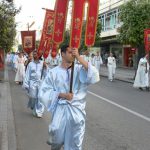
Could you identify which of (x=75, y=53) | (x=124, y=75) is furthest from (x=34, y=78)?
(x=124, y=75)

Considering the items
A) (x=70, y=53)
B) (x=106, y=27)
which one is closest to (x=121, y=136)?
(x=70, y=53)

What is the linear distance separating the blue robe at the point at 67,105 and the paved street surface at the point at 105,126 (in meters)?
2.04

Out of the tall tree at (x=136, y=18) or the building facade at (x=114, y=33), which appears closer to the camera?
the tall tree at (x=136, y=18)

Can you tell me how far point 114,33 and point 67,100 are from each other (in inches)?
1839

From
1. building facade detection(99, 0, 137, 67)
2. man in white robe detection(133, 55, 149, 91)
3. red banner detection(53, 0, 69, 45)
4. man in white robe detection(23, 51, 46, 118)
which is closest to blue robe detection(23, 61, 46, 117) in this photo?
man in white robe detection(23, 51, 46, 118)

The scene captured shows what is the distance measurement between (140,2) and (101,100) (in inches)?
536

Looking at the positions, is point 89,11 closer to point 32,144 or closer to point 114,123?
point 32,144

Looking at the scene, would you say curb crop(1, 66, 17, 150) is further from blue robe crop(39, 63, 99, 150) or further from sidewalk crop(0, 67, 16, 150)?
blue robe crop(39, 63, 99, 150)

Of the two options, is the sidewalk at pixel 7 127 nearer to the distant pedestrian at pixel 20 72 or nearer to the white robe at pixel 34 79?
the white robe at pixel 34 79

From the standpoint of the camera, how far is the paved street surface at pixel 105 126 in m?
8.18

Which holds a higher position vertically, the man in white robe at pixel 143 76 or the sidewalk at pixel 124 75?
the man in white robe at pixel 143 76

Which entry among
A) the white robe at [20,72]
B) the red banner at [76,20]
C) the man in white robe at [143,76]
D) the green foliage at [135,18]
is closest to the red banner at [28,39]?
the man in white robe at [143,76]

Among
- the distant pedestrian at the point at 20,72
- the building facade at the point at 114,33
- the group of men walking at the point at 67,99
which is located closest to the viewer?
the group of men walking at the point at 67,99

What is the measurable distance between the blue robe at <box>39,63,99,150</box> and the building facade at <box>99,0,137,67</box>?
1756 inches
